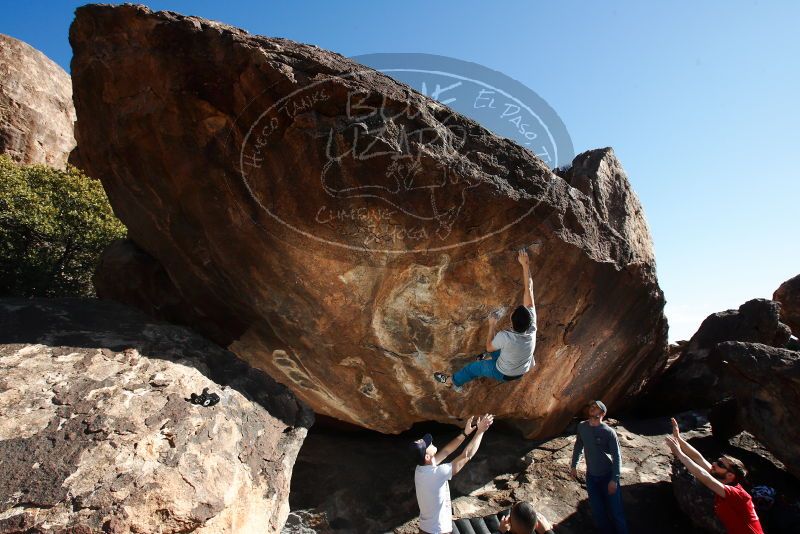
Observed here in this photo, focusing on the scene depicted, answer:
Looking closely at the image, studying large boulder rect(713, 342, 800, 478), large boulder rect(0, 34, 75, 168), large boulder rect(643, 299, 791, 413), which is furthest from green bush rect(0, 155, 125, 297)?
large boulder rect(643, 299, 791, 413)

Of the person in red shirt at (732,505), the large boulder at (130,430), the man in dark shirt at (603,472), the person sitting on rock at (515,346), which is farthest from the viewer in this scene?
the man in dark shirt at (603,472)

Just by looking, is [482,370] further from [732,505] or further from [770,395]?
[770,395]

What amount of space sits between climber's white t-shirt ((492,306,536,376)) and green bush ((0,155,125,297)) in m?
8.25

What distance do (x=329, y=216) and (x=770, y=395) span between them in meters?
6.11

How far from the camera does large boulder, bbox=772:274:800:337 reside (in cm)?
1272

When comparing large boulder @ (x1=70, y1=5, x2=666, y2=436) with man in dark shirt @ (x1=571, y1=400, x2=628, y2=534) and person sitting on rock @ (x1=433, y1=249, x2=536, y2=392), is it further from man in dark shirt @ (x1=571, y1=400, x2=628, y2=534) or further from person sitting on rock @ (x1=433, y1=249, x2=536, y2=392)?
man in dark shirt @ (x1=571, y1=400, x2=628, y2=534)

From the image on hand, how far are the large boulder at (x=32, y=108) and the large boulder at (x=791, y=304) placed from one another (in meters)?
20.3

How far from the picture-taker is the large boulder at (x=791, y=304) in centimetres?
1272

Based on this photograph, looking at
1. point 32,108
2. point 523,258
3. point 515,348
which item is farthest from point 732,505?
point 32,108

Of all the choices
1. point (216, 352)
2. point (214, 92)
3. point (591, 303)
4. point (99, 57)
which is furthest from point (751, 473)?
point (99, 57)

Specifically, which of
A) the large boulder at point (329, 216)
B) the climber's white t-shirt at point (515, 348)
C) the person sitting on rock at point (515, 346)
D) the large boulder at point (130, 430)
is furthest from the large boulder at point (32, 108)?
the climber's white t-shirt at point (515, 348)

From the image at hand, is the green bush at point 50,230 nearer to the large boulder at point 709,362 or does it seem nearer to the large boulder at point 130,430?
the large boulder at point 130,430

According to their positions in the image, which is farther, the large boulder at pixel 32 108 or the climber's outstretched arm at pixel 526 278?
the large boulder at pixel 32 108

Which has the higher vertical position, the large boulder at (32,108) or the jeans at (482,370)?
the large boulder at (32,108)
